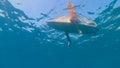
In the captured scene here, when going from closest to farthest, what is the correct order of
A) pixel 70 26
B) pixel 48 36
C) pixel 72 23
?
pixel 72 23, pixel 70 26, pixel 48 36

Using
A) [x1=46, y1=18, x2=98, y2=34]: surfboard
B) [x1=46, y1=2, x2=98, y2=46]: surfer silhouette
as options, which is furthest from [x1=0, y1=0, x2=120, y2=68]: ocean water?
[x1=46, y1=18, x2=98, y2=34]: surfboard

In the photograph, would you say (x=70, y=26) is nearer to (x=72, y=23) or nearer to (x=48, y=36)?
(x=72, y=23)

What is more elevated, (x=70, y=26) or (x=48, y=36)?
(x=70, y=26)

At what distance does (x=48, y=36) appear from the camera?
28.4 metres

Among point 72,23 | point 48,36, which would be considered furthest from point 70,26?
point 48,36

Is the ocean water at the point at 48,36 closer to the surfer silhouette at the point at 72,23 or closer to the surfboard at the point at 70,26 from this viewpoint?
the surfer silhouette at the point at 72,23

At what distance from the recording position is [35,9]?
19.3m

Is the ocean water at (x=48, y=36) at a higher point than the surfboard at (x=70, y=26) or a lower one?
lower

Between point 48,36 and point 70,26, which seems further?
point 48,36

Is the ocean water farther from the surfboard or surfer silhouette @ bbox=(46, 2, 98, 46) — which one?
the surfboard

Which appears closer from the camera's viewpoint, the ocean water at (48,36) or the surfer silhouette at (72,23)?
the surfer silhouette at (72,23)

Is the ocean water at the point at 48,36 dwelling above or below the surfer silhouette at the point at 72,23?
below

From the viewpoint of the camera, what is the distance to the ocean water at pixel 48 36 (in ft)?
62.7

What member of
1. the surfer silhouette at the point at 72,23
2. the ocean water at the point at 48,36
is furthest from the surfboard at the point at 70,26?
the ocean water at the point at 48,36
